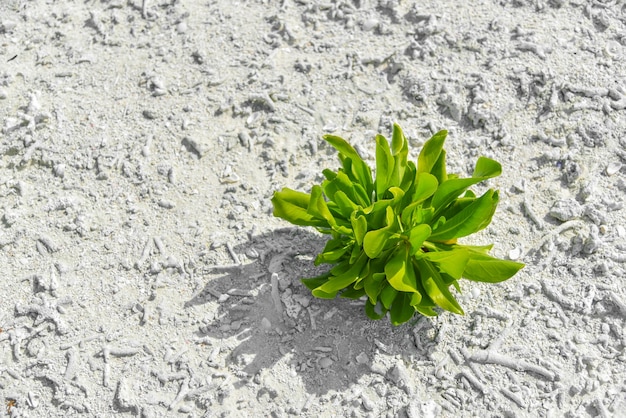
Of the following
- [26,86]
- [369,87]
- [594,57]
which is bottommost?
[26,86]

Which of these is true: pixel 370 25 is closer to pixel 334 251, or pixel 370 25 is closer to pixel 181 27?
pixel 181 27

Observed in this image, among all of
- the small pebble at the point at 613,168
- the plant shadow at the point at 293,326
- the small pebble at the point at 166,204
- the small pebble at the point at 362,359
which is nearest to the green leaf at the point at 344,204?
the plant shadow at the point at 293,326

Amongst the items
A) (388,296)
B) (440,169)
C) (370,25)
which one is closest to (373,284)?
(388,296)

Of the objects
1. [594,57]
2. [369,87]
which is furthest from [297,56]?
[594,57]

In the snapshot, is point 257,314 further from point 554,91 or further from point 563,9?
point 563,9

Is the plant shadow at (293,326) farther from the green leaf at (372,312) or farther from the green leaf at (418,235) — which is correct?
the green leaf at (418,235)

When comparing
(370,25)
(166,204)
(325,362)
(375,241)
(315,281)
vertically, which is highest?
(370,25)

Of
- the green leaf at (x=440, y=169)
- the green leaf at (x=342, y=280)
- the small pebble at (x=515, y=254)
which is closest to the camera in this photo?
the green leaf at (x=342, y=280)
